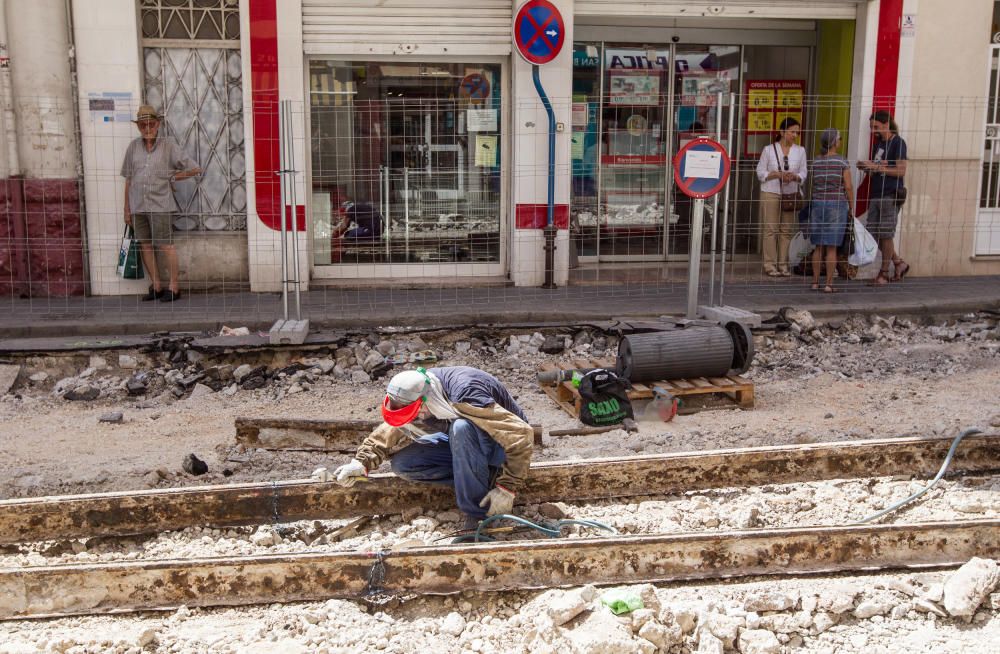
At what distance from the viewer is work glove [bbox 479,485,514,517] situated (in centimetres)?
579

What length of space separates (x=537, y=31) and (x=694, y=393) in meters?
5.38

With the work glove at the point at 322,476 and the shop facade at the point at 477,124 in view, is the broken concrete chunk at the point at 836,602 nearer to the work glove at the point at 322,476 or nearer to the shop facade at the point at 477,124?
the work glove at the point at 322,476

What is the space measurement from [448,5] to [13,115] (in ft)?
16.1

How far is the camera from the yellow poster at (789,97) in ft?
46.0

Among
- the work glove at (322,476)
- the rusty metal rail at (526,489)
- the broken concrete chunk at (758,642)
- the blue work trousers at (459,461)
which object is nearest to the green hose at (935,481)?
the rusty metal rail at (526,489)

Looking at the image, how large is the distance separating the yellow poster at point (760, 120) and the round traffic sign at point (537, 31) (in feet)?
11.1

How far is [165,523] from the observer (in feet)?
19.3

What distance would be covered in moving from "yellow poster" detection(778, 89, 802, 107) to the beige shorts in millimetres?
7980

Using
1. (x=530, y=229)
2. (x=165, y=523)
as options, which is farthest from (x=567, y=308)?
(x=165, y=523)

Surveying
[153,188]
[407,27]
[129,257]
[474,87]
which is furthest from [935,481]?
[129,257]

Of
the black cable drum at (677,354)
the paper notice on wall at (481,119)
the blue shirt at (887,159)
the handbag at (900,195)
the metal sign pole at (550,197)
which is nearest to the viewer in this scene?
the black cable drum at (677,354)

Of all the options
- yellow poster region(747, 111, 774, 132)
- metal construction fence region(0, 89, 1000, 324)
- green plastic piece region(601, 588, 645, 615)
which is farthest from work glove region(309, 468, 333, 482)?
yellow poster region(747, 111, 774, 132)

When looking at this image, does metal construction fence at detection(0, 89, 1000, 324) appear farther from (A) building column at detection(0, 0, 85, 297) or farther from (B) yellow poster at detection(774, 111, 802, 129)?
(B) yellow poster at detection(774, 111, 802, 129)

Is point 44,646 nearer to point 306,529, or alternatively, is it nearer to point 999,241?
point 306,529
